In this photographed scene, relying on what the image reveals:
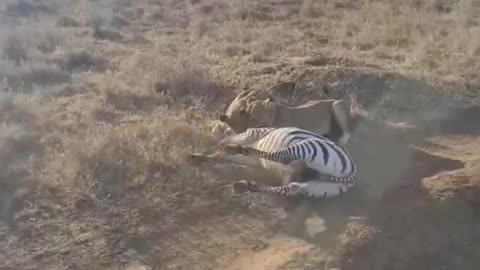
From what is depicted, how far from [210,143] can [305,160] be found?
159 cm

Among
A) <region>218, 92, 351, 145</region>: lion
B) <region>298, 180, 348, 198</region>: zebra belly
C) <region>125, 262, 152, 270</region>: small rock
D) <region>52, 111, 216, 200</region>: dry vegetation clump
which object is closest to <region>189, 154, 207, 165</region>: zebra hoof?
<region>52, 111, 216, 200</region>: dry vegetation clump

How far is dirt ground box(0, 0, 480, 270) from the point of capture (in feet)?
19.1

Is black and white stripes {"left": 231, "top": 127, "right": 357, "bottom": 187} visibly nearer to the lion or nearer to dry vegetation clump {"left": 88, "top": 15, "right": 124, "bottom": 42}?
the lion

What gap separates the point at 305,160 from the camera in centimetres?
674

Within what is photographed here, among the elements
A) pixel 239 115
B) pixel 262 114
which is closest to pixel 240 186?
pixel 262 114

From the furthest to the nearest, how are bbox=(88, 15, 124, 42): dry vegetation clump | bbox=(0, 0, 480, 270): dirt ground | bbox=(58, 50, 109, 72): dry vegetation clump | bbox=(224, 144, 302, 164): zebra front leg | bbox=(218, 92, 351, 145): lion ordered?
bbox=(88, 15, 124, 42): dry vegetation clump < bbox=(58, 50, 109, 72): dry vegetation clump < bbox=(218, 92, 351, 145): lion < bbox=(224, 144, 302, 164): zebra front leg < bbox=(0, 0, 480, 270): dirt ground

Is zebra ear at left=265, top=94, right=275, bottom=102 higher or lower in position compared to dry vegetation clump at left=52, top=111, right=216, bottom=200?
higher

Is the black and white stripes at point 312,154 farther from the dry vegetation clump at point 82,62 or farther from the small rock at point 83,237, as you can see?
the dry vegetation clump at point 82,62

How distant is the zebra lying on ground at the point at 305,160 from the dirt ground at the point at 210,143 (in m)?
0.15

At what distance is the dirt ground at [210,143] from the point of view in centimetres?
583

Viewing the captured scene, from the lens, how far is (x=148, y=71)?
34.6 ft

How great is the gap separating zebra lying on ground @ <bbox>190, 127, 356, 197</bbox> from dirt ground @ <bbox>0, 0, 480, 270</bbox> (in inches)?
6.0

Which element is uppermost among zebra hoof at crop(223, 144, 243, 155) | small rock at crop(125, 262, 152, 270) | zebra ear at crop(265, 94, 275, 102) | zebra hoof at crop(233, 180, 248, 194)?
zebra ear at crop(265, 94, 275, 102)

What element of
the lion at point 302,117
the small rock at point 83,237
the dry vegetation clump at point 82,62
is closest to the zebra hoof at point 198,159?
the lion at point 302,117
